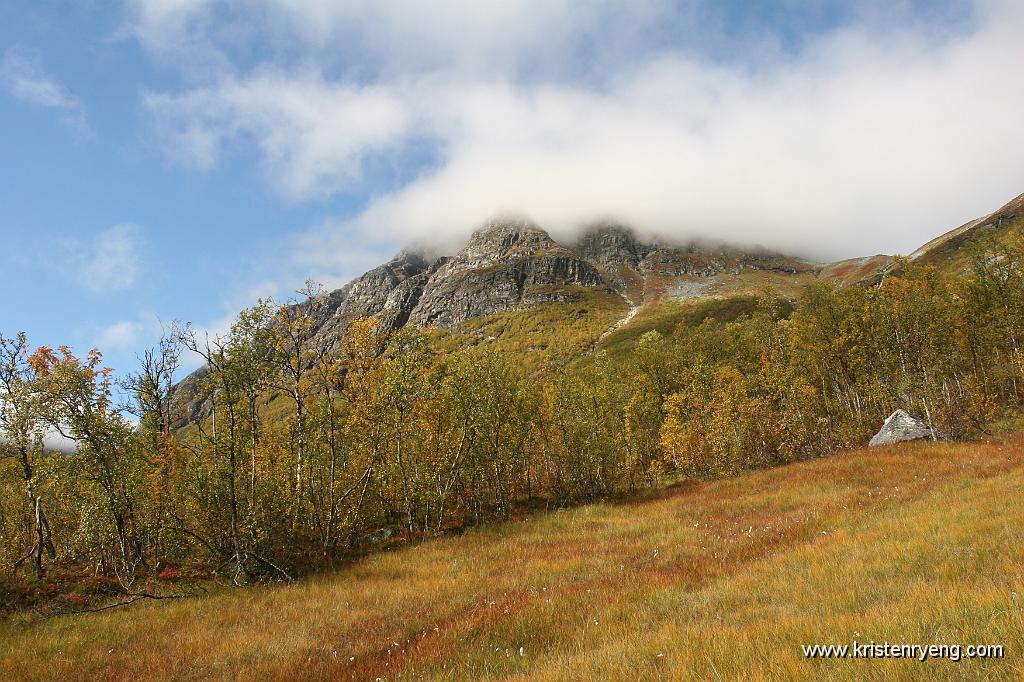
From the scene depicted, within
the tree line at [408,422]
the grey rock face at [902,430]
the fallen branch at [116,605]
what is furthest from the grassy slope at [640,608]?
the grey rock face at [902,430]

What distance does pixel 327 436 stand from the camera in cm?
2320

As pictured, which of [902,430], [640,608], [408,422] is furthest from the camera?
[902,430]

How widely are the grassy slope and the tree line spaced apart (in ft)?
15.5

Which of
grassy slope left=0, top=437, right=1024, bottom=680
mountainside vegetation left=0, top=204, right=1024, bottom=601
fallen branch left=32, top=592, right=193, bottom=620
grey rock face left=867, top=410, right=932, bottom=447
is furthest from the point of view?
grey rock face left=867, top=410, right=932, bottom=447

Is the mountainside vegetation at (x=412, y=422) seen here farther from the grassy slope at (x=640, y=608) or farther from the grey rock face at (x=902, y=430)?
the grassy slope at (x=640, y=608)

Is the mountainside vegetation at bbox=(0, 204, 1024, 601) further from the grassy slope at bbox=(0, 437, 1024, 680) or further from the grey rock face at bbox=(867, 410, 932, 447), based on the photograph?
the grassy slope at bbox=(0, 437, 1024, 680)

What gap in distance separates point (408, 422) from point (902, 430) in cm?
3367

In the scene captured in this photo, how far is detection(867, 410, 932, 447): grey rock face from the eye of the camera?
32594 millimetres

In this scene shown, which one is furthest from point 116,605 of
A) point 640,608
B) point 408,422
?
point 640,608

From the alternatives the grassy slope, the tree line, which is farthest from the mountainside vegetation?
the grassy slope

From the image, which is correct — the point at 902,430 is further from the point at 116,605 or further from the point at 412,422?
the point at 116,605

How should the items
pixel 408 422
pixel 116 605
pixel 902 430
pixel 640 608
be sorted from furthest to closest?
1. pixel 902 430
2. pixel 408 422
3. pixel 116 605
4. pixel 640 608

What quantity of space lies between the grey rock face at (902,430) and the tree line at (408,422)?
922 mm

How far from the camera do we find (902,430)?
109 ft
